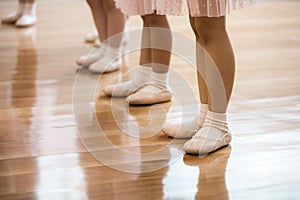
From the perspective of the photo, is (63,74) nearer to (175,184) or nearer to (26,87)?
(26,87)

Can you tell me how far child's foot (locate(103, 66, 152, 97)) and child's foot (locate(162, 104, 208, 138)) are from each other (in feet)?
1.22

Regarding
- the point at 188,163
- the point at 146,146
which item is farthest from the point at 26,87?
the point at 188,163

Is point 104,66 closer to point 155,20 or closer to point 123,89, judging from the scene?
point 123,89

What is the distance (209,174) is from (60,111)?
720mm

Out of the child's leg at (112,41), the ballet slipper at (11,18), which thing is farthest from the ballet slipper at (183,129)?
the ballet slipper at (11,18)

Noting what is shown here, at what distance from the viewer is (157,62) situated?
2.03 metres

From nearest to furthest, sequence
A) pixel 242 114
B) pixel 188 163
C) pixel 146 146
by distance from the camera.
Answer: pixel 188 163 < pixel 146 146 < pixel 242 114

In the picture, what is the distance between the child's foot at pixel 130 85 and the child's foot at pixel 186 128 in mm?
372

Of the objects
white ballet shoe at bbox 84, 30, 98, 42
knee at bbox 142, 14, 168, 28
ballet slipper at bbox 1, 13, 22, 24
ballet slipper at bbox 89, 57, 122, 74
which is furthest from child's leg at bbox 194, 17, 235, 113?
ballet slipper at bbox 1, 13, 22, 24

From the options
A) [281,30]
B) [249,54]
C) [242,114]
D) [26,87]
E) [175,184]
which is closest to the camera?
[175,184]

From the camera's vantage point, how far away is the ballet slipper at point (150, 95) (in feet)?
6.73

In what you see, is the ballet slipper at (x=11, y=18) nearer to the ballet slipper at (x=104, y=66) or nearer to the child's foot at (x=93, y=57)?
the child's foot at (x=93, y=57)

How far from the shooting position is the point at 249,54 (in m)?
2.72

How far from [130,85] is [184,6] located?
22.9 inches
